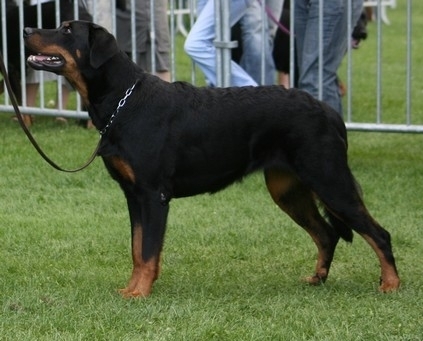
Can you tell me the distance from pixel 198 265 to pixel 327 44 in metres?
3.02

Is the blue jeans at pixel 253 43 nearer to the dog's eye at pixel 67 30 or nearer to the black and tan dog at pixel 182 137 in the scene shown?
the black and tan dog at pixel 182 137

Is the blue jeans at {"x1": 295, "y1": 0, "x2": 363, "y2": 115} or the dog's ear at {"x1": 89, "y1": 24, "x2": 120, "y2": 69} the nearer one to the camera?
the dog's ear at {"x1": 89, "y1": 24, "x2": 120, "y2": 69}

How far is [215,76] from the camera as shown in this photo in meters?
9.17

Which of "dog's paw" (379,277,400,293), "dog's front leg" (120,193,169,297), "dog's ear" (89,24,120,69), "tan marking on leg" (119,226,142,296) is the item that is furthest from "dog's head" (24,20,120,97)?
"dog's paw" (379,277,400,293)

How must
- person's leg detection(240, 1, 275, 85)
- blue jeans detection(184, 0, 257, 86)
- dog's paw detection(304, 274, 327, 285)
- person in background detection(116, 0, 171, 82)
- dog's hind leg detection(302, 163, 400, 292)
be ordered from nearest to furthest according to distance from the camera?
dog's hind leg detection(302, 163, 400, 292)
dog's paw detection(304, 274, 327, 285)
blue jeans detection(184, 0, 257, 86)
person's leg detection(240, 1, 275, 85)
person in background detection(116, 0, 171, 82)

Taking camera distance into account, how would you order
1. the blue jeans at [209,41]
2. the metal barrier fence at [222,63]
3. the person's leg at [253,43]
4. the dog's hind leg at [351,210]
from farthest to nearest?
the person's leg at [253,43], the blue jeans at [209,41], the metal barrier fence at [222,63], the dog's hind leg at [351,210]

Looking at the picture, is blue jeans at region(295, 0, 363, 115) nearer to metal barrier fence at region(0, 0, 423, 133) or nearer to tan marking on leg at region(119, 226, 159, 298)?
metal barrier fence at region(0, 0, 423, 133)

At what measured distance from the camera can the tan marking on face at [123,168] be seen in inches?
225

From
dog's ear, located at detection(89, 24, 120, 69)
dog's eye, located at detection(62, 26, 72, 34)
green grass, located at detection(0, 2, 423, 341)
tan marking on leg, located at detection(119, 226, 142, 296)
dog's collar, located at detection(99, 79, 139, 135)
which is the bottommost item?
green grass, located at detection(0, 2, 423, 341)

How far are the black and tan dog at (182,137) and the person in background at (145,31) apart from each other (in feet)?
14.7

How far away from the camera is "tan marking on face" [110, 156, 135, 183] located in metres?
5.72

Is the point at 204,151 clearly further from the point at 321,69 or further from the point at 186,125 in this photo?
the point at 321,69

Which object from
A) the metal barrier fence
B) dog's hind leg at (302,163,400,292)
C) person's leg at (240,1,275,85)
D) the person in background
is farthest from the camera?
the person in background

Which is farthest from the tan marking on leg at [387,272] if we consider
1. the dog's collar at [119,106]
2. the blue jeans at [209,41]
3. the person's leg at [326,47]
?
the blue jeans at [209,41]
